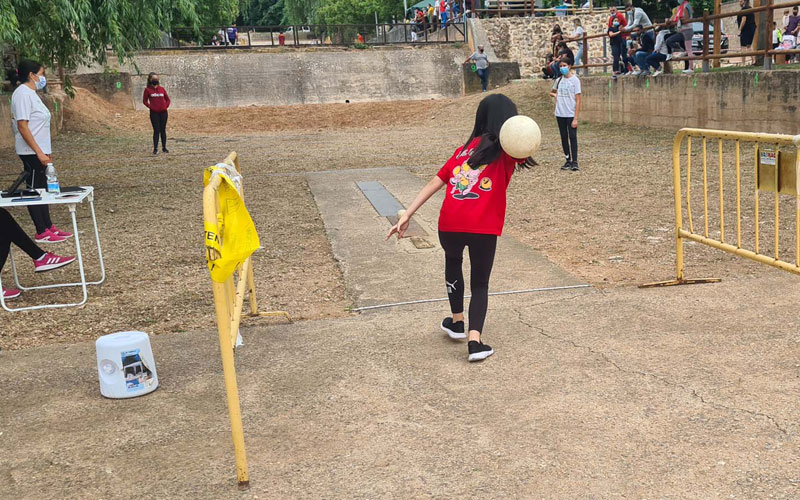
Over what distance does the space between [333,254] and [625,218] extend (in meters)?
3.43

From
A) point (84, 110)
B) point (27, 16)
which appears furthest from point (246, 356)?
point (84, 110)

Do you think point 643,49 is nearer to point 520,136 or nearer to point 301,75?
point 520,136

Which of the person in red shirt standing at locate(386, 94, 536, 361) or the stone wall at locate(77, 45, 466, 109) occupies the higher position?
the stone wall at locate(77, 45, 466, 109)

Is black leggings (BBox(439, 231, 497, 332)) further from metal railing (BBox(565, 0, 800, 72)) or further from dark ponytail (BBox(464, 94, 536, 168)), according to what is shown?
metal railing (BBox(565, 0, 800, 72))

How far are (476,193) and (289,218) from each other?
18.7 feet

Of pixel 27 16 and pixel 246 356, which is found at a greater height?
pixel 27 16

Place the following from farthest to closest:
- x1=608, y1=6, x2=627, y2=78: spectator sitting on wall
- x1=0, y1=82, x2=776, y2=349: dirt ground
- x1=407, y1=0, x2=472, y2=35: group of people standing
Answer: x1=407, y1=0, x2=472, y2=35: group of people standing
x1=608, y1=6, x2=627, y2=78: spectator sitting on wall
x1=0, y1=82, x2=776, y2=349: dirt ground

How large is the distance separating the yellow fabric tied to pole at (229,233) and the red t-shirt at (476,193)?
4.31ft

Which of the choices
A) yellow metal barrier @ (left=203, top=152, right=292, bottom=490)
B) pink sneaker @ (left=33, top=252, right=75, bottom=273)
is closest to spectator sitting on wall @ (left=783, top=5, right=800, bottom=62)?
pink sneaker @ (left=33, top=252, right=75, bottom=273)

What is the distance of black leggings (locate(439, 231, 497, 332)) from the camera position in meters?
4.52

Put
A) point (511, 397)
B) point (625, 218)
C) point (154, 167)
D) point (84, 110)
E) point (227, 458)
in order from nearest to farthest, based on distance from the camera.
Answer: point (227, 458)
point (511, 397)
point (625, 218)
point (154, 167)
point (84, 110)

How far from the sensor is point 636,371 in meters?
4.28

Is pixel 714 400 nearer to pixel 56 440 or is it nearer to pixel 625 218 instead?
pixel 56 440

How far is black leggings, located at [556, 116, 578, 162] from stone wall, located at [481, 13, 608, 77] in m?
26.5
